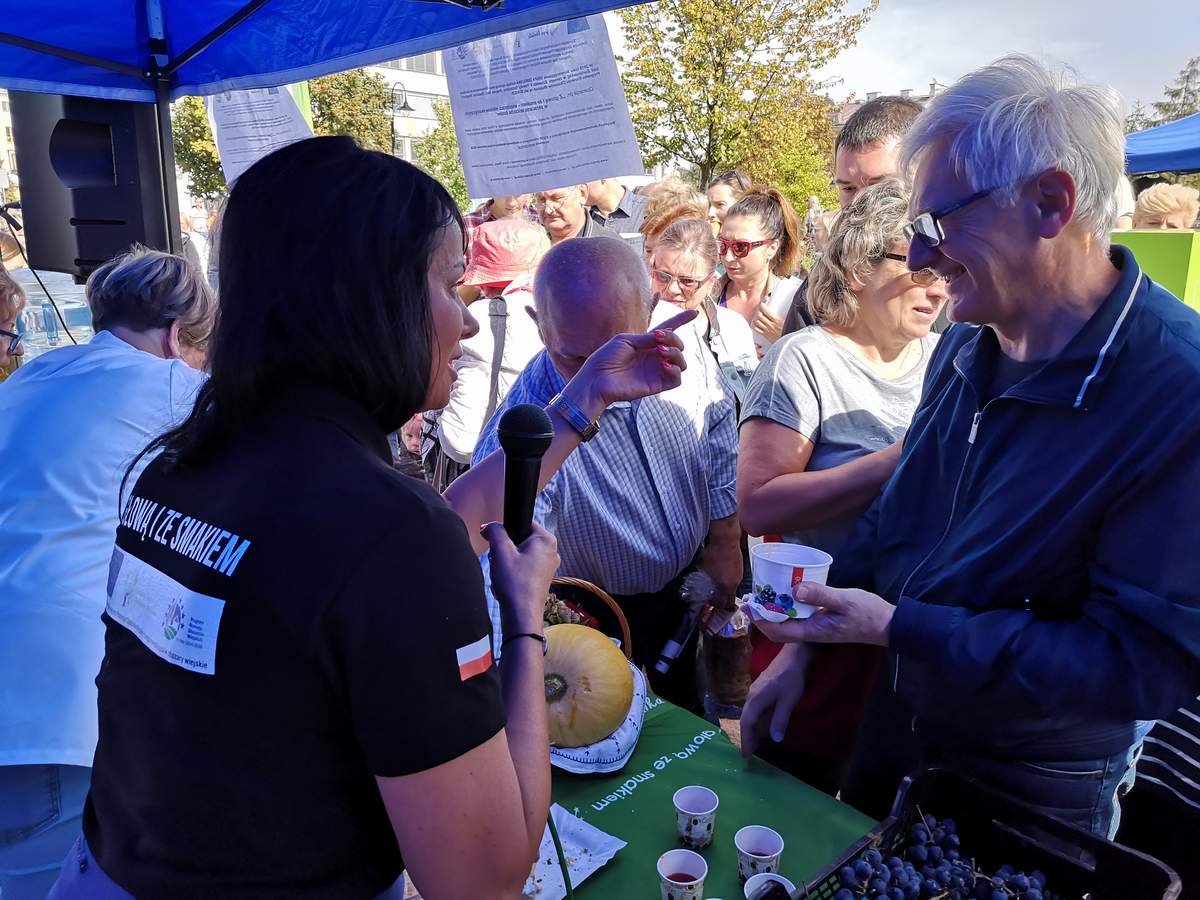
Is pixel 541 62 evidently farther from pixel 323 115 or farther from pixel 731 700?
Result: pixel 323 115

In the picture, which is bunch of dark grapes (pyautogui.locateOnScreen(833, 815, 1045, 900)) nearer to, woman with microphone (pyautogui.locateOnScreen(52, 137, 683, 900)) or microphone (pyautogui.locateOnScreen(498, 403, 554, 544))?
woman with microphone (pyautogui.locateOnScreen(52, 137, 683, 900))

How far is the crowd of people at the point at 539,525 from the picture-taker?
2.96 feet

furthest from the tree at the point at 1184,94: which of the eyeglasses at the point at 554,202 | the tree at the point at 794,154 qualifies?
the eyeglasses at the point at 554,202

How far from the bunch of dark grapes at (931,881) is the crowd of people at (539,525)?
0.27 meters

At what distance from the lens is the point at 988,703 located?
1437 millimetres

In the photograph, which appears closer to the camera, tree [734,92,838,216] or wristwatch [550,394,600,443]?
wristwatch [550,394,600,443]

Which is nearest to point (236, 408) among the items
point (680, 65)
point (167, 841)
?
point (167, 841)

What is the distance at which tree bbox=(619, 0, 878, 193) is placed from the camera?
15.9m

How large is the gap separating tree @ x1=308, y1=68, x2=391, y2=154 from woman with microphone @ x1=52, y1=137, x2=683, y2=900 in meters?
24.5

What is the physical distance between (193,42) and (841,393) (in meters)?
2.88

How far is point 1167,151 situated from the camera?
9195 millimetres

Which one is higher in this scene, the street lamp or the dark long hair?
the street lamp

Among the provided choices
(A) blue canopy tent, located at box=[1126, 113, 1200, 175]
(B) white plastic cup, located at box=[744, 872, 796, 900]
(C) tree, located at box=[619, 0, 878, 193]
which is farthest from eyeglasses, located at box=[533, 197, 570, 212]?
(C) tree, located at box=[619, 0, 878, 193]

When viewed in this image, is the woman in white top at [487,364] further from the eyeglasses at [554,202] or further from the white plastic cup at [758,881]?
the white plastic cup at [758,881]
